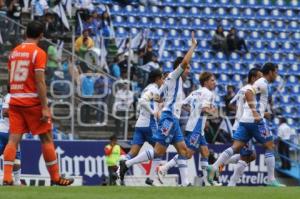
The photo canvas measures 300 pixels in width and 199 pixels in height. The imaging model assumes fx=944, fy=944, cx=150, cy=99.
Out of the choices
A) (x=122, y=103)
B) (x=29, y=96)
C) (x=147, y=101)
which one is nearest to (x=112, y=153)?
(x=122, y=103)

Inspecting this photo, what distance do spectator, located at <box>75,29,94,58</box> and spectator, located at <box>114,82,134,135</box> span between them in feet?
6.34

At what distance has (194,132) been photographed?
1956cm

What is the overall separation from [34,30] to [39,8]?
47.2 feet

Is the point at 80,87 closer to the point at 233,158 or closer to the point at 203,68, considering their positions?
the point at 233,158

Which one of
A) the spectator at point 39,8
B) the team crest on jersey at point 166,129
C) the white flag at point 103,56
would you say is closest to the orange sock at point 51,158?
the team crest on jersey at point 166,129

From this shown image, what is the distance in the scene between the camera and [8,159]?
562 inches

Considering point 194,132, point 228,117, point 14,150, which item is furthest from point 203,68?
point 14,150

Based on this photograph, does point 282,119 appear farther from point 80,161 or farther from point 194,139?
point 194,139

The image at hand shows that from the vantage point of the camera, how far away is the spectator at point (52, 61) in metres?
23.6

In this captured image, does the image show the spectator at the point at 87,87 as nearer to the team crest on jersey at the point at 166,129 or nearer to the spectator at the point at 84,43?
the spectator at the point at 84,43

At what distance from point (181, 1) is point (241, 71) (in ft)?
11.7

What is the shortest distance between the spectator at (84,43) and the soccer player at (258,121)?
31.0 feet

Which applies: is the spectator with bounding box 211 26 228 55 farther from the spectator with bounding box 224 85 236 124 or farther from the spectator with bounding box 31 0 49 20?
the spectator with bounding box 31 0 49 20

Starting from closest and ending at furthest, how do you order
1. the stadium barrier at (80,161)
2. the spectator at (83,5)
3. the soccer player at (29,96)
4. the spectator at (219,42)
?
the soccer player at (29,96) → the stadium barrier at (80,161) → the spectator at (83,5) → the spectator at (219,42)
